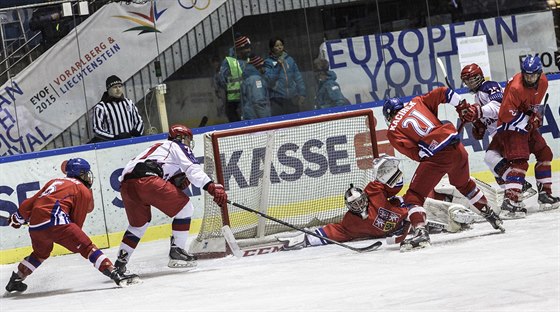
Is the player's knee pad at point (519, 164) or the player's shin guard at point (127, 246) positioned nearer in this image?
the player's shin guard at point (127, 246)

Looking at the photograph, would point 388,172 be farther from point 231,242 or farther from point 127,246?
point 127,246

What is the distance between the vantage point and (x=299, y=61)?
1238 centimetres

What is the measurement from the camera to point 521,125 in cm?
952

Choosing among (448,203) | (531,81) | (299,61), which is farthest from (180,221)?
(299,61)

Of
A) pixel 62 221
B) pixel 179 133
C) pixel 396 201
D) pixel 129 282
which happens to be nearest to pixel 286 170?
pixel 396 201

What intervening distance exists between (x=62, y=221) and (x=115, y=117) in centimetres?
337

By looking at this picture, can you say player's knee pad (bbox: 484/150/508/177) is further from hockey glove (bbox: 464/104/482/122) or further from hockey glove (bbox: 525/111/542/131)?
hockey glove (bbox: 464/104/482/122)

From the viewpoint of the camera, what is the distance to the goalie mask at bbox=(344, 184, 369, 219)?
892 centimetres

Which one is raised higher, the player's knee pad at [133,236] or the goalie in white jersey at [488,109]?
the goalie in white jersey at [488,109]

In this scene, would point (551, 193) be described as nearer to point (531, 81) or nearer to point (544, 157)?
point (544, 157)

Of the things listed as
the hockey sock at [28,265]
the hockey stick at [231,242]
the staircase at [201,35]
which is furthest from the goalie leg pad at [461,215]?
the staircase at [201,35]

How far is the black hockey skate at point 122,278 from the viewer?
8.09m

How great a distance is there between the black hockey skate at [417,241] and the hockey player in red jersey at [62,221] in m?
1.94

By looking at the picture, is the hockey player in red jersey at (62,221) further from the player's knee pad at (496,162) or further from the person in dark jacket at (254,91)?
the person in dark jacket at (254,91)
